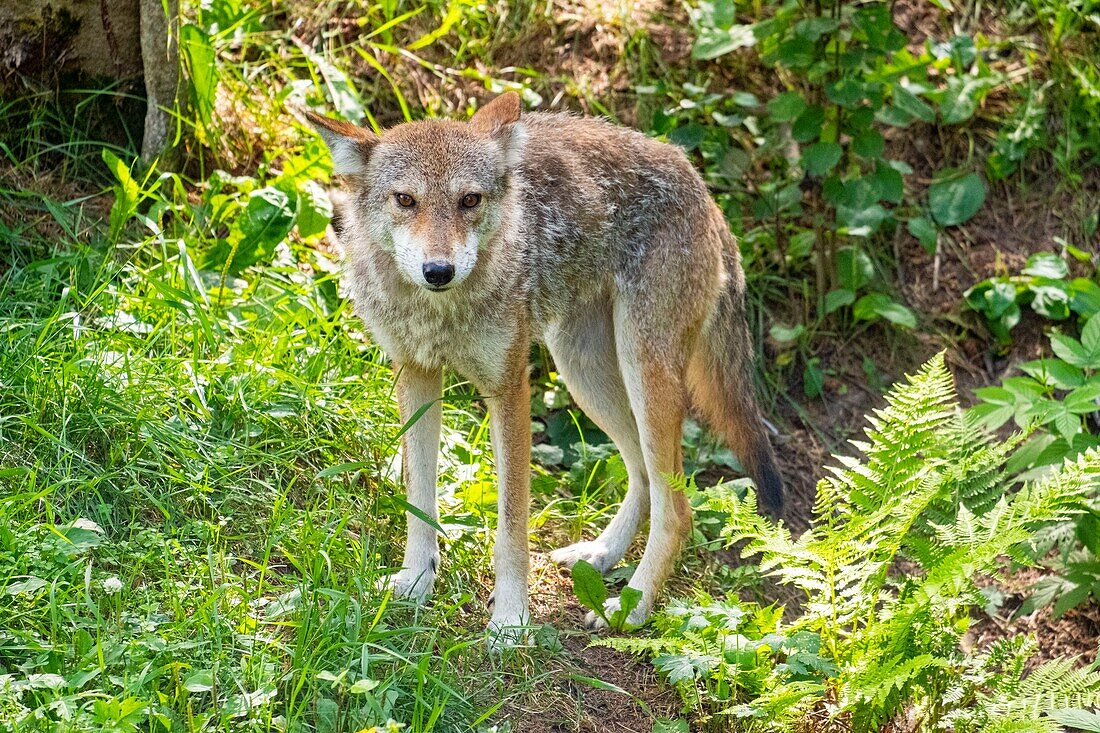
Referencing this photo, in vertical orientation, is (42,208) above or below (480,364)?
above

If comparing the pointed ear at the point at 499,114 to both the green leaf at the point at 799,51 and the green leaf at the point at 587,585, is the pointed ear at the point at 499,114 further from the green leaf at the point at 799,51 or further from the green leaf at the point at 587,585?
the green leaf at the point at 799,51

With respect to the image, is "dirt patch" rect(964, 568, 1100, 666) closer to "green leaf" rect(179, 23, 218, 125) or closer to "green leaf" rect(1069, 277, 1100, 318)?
"green leaf" rect(1069, 277, 1100, 318)

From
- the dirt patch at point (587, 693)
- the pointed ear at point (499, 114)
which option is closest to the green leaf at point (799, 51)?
the pointed ear at point (499, 114)

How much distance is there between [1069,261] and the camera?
7766 mm

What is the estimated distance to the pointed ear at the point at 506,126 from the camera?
4867 millimetres

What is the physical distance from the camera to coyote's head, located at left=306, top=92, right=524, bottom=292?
14.5 ft

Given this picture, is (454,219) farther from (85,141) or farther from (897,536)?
(85,141)

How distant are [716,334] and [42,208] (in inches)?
149

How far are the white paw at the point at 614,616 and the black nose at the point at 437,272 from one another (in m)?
1.83

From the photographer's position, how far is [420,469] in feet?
16.6

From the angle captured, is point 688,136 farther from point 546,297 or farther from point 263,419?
point 263,419

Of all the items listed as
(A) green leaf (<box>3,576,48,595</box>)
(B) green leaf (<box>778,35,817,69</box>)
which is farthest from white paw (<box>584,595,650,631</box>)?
(B) green leaf (<box>778,35,817,69</box>)

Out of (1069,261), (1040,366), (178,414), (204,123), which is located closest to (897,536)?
(1040,366)

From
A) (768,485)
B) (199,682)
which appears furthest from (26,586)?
(768,485)
